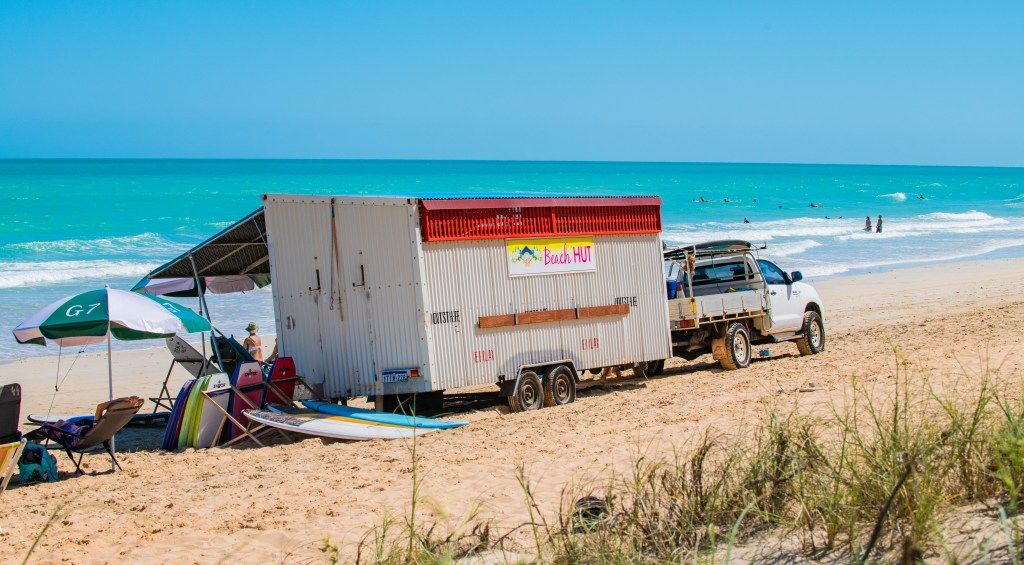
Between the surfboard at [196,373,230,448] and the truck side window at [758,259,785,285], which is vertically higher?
the truck side window at [758,259,785,285]

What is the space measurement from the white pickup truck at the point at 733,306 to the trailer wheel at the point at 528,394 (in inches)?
119

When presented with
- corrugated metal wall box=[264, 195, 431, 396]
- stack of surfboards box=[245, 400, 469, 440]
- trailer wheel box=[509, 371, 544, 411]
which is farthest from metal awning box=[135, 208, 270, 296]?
trailer wheel box=[509, 371, 544, 411]

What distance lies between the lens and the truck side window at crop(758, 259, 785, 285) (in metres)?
16.4

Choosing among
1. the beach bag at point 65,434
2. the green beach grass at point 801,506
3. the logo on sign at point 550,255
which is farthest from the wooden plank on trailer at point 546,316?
the green beach grass at point 801,506

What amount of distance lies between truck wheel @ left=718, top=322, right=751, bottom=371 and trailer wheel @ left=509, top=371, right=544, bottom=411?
3.73 meters

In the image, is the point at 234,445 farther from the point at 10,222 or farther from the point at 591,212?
the point at 10,222

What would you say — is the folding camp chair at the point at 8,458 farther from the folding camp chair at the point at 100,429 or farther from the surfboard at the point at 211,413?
the surfboard at the point at 211,413

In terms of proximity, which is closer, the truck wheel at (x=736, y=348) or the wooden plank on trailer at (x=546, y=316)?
the wooden plank on trailer at (x=546, y=316)

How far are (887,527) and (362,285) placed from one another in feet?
24.1

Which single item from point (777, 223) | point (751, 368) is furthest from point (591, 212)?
point (777, 223)

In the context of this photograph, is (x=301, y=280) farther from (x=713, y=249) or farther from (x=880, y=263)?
(x=880, y=263)

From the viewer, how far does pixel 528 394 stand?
12578 millimetres

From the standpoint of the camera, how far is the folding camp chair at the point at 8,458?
9.20m

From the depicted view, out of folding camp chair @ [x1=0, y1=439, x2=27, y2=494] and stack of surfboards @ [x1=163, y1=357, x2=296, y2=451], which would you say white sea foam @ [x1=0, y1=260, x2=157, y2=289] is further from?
folding camp chair @ [x1=0, y1=439, x2=27, y2=494]
